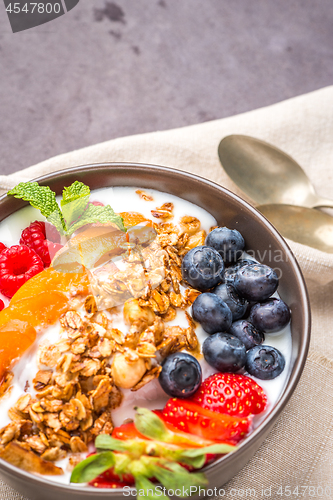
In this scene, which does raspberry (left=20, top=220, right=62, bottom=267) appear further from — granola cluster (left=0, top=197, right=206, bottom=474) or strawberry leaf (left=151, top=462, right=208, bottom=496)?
strawberry leaf (left=151, top=462, right=208, bottom=496)

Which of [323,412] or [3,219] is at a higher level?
[3,219]

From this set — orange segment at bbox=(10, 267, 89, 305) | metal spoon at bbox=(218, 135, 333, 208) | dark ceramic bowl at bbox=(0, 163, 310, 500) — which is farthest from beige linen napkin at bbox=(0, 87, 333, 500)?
orange segment at bbox=(10, 267, 89, 305)

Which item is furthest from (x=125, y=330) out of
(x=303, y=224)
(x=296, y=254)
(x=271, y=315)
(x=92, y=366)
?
(x=303, y=224)

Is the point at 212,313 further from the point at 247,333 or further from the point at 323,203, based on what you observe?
the point at 323,203

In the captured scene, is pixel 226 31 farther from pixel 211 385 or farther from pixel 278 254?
pixel 211 385

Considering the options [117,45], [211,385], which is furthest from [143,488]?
[117,45]

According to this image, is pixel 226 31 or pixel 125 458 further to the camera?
pixel 226 31
